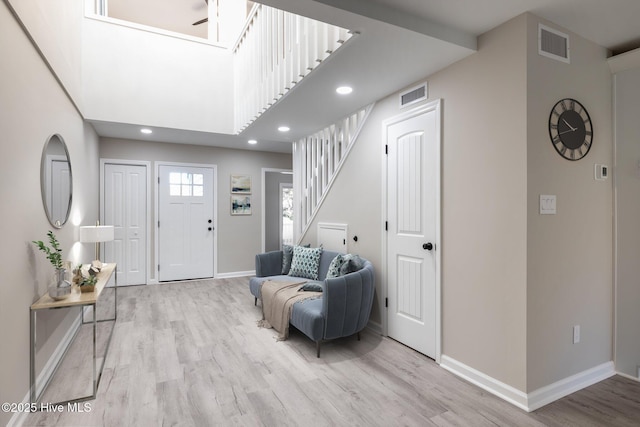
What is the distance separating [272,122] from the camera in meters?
4.29

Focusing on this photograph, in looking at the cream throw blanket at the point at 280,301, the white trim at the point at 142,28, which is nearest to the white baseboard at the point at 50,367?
the cream throw blanket at the point at 280,301

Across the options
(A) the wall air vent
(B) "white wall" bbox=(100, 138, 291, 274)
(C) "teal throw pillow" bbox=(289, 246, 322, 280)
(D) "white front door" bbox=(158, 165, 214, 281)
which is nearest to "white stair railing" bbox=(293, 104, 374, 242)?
(C) "teal throw pillow" bbox=(289, 246, 322, 280)

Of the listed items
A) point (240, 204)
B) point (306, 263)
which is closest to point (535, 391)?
point (306, 263)

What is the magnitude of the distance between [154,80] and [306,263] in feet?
10.8

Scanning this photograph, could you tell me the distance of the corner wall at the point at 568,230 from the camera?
214 cm

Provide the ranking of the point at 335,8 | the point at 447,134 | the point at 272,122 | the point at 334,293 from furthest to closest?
the point at 272,122, the point at 334,293, the point at 447,134, the point at 335,8

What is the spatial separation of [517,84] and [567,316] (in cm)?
164

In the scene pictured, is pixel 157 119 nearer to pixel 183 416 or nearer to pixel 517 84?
pixel 183 416

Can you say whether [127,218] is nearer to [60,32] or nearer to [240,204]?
[240,204]

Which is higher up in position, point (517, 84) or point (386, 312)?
point (517, 84)

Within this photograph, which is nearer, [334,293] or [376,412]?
[376,412]

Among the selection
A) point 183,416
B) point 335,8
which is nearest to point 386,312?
point 183,416

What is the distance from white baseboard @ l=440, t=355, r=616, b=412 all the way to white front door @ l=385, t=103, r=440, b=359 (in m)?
0.29

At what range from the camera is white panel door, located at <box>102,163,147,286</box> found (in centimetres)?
541
